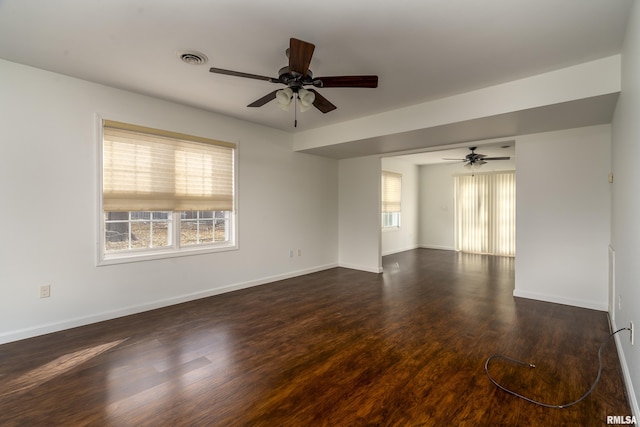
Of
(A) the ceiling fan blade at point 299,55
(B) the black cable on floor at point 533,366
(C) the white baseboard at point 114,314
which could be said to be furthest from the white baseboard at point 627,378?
(C) the white baseboard at point 114,314

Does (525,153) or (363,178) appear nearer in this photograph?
(525,153)

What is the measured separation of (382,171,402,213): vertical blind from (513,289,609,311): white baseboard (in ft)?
13.1

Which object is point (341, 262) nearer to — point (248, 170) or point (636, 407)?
point (248, 170)

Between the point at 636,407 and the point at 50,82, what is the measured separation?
217 inches

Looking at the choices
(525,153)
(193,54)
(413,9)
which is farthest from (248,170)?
(525,153)

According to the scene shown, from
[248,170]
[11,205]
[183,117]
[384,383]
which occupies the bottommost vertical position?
[384,383]

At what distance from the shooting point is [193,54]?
107 inches

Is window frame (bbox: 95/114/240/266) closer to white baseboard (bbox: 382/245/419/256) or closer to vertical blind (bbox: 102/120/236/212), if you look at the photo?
vertical blind (bbox: 102/120/236/212)

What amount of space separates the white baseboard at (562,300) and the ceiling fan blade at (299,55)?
4.27 metres

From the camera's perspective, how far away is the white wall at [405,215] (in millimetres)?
8250

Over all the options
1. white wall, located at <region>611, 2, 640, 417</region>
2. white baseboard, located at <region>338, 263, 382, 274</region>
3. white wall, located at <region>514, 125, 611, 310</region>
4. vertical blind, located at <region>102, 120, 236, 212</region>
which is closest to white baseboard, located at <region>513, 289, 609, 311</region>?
white wall, located at <region>514, 125, 611, 310</region>

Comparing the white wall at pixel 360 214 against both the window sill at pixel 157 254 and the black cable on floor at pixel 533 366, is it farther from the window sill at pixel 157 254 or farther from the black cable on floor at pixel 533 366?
the black cable on floor at pixel 533 366

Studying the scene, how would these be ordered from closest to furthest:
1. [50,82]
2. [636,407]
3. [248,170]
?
[636,407]
[50,82]
[248,170]

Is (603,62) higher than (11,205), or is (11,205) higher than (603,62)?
(603,62)
